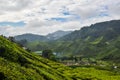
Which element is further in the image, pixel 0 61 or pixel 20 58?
pixel 20 58

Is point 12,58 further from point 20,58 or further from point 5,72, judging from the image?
point 5,72

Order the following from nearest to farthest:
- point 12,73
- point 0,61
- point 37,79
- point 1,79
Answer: point 1,79
point 12,73
point 0,61
point 37,79

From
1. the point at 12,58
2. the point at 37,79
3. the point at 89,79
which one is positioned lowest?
Result: the point at 89,79

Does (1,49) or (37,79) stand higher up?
(1,49)

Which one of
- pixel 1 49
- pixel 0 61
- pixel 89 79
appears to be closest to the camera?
pixel 0 61

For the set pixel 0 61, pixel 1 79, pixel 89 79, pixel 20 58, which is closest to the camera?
pixel 1 79

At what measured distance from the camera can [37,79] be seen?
61.3 m

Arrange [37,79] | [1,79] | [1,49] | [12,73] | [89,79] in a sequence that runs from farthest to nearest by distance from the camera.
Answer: [89,79] → [1,49] → [37,79] → [12,73] → [1,79]

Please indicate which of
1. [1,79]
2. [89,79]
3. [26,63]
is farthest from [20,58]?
[89,79]

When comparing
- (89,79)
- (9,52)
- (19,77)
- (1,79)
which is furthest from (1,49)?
(89,79)

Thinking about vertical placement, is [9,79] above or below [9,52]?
below

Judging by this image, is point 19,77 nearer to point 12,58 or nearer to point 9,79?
point 9,79

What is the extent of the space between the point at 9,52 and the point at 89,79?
195 feet

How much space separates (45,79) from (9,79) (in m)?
22.5
